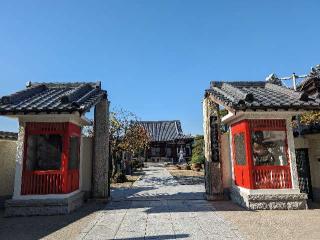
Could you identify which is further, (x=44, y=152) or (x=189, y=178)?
(x=189, y=178)

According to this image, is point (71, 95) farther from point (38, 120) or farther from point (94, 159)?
point (94, 159)

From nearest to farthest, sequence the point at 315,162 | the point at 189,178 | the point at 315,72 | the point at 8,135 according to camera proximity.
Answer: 1. the point at 315,162
2. the point at 8,135
3. the point at 315,72
4. the point at 189,178

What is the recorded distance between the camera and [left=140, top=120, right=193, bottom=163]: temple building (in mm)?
47281

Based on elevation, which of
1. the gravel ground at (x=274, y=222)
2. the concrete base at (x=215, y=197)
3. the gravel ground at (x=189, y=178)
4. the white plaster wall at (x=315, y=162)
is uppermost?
the white plaster wall at (x=315, y=162)

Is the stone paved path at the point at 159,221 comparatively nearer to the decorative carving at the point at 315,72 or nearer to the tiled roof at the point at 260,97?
the tiled roof at the point at 260,97

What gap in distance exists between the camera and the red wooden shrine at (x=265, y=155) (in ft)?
33.3

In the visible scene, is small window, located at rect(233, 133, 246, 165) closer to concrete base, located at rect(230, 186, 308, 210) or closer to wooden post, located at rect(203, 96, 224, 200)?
wooden post, located at rect(203, 96, 224, 200)

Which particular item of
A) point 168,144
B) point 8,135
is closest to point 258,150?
point 8,135

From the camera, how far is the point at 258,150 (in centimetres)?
1066

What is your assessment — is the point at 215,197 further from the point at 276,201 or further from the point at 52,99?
the point at 52,99

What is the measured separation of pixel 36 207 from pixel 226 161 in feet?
26.1

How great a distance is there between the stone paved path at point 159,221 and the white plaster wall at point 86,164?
148cm

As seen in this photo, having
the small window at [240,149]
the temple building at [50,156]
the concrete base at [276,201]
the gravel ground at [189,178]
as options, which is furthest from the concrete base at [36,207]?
the gravel ground at [189,178]

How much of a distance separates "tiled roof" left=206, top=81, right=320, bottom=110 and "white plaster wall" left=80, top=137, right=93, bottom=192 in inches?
237
